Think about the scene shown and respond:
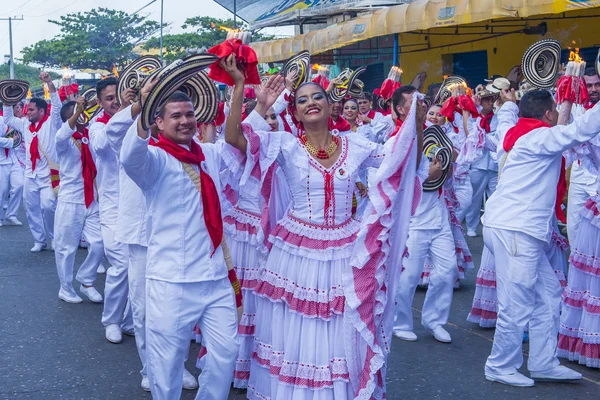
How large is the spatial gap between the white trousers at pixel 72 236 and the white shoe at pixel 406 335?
3238mm

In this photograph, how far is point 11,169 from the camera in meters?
15.6

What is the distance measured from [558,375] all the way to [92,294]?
4.94 metres

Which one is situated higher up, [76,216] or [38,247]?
[76,216]

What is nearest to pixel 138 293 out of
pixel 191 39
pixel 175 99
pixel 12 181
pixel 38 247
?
pixel 175 99

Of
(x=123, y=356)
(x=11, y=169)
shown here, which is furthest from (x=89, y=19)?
(x=123, y=356)

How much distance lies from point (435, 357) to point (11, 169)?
35.0 ft

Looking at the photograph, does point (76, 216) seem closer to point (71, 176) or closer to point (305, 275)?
point (71, 176)

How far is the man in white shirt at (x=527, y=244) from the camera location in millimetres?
6117

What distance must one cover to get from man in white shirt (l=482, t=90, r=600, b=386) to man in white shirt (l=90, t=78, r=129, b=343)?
302 centimetres

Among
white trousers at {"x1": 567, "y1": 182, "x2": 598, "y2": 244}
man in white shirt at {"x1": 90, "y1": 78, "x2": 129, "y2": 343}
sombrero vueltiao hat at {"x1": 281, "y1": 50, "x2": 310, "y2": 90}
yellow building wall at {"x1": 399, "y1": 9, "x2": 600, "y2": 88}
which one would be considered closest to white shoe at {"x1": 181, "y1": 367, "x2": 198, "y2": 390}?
man in white shirt at {"x1": 90, "y1": 78, "x2": 129, "y2": 343}

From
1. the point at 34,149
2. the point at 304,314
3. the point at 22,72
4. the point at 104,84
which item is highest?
the point at 22,72

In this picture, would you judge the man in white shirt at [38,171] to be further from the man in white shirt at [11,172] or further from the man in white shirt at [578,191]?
the man in white shirt at [578,191]

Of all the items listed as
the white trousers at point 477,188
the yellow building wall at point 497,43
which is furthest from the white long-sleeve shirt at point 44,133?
the yellow building wall at point 497,43

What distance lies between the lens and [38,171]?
1248 cm
